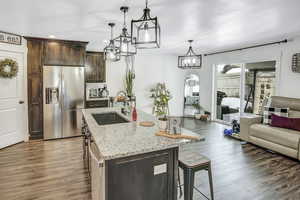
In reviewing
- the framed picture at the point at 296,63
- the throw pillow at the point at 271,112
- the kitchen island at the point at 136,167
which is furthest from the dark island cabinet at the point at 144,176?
the framed picture at the point at 296,63

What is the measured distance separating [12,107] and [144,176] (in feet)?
13.8

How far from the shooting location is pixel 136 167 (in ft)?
5.31

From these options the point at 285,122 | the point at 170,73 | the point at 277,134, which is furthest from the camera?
the point at 170,73

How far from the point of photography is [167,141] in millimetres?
1779

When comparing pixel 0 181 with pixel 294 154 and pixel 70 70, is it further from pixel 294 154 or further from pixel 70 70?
pixel 294 154

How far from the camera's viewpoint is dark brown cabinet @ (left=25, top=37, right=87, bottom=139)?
457 centimetres

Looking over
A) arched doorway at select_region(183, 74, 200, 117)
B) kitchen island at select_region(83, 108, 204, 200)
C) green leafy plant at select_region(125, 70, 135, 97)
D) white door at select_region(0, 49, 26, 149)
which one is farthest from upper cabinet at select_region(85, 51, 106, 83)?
kitchen island at select_region(83, 108, 204, 200)

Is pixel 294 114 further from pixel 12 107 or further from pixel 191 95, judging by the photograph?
pixel 12 107

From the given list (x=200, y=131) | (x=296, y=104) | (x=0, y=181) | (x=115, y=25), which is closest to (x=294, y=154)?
(x=296, y=104)

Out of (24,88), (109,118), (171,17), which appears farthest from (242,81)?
(24,88)

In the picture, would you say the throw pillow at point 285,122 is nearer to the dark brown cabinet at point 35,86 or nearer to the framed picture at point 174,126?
the framed picture at point 174,126

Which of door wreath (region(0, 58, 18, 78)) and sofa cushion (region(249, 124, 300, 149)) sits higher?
door wreath (region(0, 58, 18, 78))

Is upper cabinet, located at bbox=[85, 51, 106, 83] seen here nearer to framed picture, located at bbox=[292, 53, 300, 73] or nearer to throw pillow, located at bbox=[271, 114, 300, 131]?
throw pillow, located at bbox=[271, 114, 300, 131]

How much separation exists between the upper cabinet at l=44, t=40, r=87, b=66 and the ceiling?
0.36 meters
